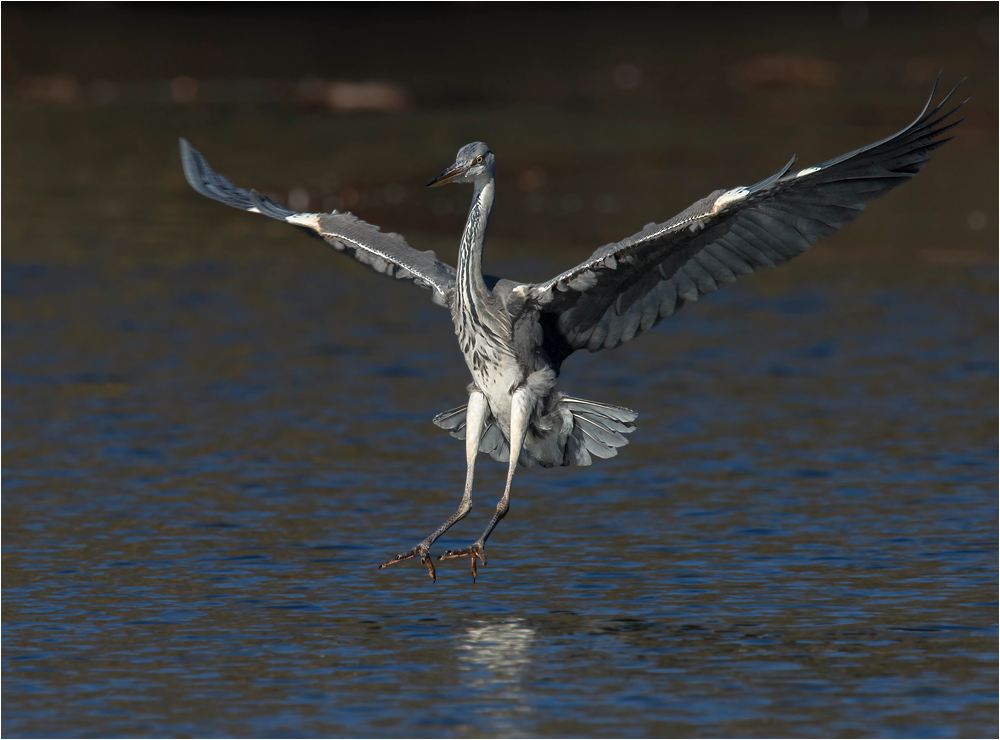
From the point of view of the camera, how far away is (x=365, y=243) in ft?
37.2

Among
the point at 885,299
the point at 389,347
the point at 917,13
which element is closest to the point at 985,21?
the point at 917,13

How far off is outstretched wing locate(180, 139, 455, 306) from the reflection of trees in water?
101 inches

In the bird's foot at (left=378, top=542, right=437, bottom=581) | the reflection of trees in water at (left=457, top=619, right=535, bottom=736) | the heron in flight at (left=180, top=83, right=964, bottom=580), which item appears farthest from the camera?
the bird's foot at (left=378, top=542, right=437, bottom=581)

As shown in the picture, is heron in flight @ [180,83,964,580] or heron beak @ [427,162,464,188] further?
heron beak @ [427,162,464,188]

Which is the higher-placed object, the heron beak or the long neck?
the heron beak

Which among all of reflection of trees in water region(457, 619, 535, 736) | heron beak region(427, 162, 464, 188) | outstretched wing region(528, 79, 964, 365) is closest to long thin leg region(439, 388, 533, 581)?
outstretched wing region(528, 79, 964, 365)

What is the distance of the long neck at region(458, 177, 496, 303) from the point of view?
10.6m

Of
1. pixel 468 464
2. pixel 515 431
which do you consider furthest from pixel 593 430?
pixel 468 464

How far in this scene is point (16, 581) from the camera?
1048 centimetres

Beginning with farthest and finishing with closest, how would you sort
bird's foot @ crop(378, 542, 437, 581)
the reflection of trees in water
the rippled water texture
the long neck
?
1. the long neck
2. bird's foot @ crop(378, 542, 437, 581)
3. the rippled water texture
4. the reflection of trees in water

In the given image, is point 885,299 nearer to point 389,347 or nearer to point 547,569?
point 389,347

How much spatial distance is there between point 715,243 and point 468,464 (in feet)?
6.36

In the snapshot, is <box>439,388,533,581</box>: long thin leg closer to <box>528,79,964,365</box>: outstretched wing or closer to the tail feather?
the tail feather

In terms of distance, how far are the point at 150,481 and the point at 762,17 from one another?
27.7 m
